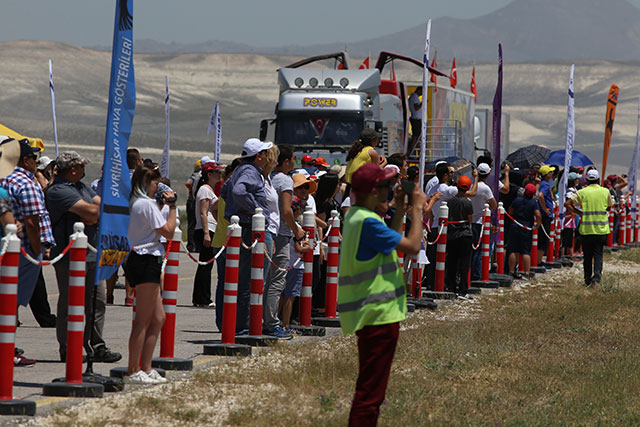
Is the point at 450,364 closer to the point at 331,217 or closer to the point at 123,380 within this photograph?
the point at 123,380

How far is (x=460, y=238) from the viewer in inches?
707

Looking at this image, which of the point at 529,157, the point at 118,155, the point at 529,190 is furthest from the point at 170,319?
the point at 529,157

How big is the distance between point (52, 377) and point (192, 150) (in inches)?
4119

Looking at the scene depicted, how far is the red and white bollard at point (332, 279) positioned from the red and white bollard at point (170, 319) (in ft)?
Answer: 13.0

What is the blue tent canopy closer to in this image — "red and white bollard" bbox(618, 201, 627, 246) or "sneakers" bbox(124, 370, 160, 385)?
"red and white bollard" bbox(618, 201, 627, 246)

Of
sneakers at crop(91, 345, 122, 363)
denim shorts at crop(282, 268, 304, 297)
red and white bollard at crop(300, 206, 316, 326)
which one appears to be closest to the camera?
sneakers at crop(91, 345, 122, 363)

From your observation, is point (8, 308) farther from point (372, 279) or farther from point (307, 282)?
point (307, 282)

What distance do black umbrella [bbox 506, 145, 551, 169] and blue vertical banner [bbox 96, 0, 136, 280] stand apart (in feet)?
81.1

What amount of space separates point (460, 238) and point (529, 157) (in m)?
16.3

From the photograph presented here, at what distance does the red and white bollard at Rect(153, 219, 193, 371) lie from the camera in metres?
10.7

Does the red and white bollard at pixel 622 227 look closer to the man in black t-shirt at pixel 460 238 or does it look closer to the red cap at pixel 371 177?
the man in black t-shirt at pixel 460 238

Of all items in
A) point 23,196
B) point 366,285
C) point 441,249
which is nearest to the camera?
point 366,285

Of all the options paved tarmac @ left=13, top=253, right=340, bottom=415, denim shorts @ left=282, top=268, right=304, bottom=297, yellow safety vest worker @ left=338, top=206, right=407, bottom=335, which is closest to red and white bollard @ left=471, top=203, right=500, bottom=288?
paved tarmac @ left=13, top=253, right=340, bottom=415

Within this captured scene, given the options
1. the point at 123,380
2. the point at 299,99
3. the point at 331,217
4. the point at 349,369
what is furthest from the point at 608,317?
the point at 299,99
